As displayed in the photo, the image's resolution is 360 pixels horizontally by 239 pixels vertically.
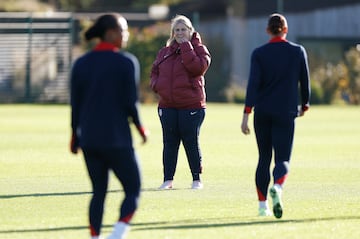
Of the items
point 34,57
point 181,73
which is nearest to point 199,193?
point 181,73

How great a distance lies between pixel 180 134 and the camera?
1380cm

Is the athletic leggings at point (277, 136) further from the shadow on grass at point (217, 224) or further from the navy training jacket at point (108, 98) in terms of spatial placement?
the navy training jacket at point (108, 98)

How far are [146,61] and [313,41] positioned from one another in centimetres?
860

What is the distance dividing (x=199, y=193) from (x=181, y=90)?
1.23 meters

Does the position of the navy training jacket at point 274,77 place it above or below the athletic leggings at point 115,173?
above

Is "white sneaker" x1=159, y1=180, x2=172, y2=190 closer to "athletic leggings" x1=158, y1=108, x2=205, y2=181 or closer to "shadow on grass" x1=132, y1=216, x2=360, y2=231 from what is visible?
"athletic leggings" x1=158, y1=108, x2=205, y2=181

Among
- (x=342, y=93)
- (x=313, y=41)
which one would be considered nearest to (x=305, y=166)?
(x=342, y=93)

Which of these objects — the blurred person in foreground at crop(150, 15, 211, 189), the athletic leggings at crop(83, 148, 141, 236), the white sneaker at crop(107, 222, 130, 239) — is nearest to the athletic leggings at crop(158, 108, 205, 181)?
the blurred person in foreground at crop(150, 15, 211, 189)

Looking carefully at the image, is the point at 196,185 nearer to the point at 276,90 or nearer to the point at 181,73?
the point at 181,73

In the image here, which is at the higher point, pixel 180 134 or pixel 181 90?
pixel 181 90

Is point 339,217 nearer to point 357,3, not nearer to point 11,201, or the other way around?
point 11,201

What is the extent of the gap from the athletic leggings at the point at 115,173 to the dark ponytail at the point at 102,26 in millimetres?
861

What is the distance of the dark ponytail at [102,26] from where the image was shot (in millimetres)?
8688

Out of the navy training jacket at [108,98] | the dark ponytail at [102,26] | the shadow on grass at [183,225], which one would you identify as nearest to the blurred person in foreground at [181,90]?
the shadow on grass at [183,225]
